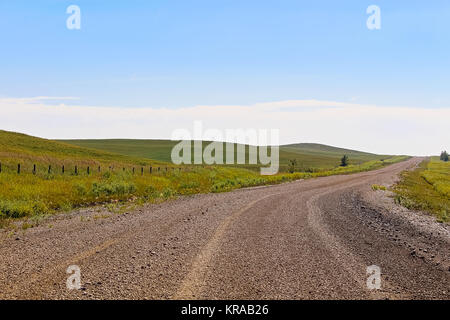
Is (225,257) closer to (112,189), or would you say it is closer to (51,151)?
(112,189)

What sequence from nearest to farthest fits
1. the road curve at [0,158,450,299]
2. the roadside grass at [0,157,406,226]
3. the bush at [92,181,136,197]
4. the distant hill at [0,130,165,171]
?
the road curve at [0,158,450,299], the roadside grass at [0,157,406,226], the bush at [92,181,136,197], the distant hill at [0,130,165,171]

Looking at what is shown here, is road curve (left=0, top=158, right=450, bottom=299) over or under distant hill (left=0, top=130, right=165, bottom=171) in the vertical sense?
under

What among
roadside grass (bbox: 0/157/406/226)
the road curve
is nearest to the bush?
roadside grass (bbox: 0/157/406/226)

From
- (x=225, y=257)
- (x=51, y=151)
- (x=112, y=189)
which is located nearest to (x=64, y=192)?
(x=112, y=189)

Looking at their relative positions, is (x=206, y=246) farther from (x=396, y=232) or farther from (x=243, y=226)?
(x=396, y=232)

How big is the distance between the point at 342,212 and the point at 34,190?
16.5m

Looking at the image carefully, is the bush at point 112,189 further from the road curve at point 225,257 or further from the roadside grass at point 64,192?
Result: the road curve at point 225,257

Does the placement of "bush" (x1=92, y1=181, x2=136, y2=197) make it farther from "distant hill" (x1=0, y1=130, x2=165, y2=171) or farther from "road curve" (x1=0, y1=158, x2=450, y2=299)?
"distant hill" (x1=0, y1=130, x2=165, y2=171)

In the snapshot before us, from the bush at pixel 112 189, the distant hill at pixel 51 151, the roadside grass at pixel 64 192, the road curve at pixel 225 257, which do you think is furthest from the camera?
the distant hill at pixel 51 151

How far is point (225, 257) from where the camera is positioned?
25.8 feet

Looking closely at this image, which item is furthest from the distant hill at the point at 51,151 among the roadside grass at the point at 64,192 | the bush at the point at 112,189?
the bush at the point at 112,189

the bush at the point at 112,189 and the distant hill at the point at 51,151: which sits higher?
the distant hill at the point at 51,151

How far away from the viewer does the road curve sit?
5.95 meters

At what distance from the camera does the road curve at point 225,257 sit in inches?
234
